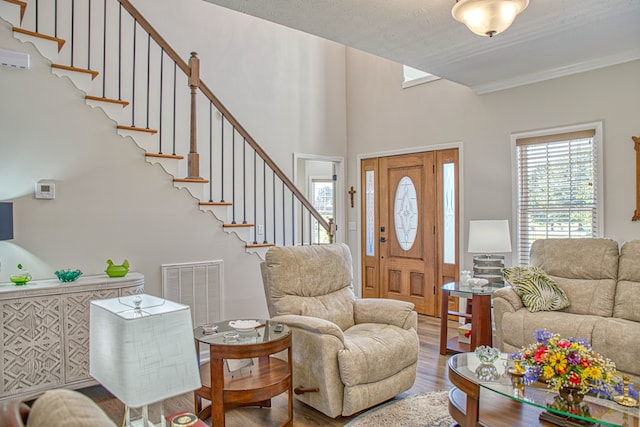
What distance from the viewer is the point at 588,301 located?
3652 mm

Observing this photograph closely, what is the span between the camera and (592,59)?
4.13 m

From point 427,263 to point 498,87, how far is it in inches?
89.6

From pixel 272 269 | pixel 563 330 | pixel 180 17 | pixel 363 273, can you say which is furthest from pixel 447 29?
pixel 363 273

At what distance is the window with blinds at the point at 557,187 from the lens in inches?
170

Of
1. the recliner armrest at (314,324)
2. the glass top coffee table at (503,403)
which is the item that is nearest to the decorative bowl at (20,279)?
the recliner armrest at (314,324)

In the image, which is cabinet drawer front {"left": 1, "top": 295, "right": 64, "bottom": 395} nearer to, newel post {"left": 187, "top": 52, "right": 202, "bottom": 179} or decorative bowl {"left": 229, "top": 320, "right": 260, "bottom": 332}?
decorative bowl {"left": 229, "top": 320, "right": 260, "bottom": 332}

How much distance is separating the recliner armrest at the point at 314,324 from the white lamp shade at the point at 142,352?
4.71ft

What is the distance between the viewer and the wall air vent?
3.11 m

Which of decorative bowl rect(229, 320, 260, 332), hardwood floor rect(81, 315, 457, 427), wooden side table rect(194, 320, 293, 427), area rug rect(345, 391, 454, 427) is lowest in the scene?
hardwood floor rect(81, 315, 457, 427)

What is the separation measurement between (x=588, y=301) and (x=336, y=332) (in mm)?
2328

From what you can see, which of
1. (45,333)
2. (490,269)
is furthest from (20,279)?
(490,269)

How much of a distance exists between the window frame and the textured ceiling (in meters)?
0.56

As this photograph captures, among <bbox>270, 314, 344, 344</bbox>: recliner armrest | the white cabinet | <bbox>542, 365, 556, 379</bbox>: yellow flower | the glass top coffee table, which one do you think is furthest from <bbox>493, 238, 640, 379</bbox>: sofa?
the white cabinet

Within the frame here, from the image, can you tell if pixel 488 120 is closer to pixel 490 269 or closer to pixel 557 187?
pixel 557 187
